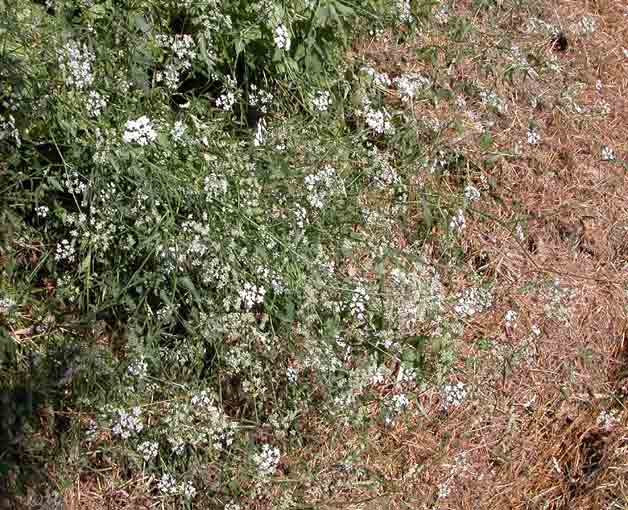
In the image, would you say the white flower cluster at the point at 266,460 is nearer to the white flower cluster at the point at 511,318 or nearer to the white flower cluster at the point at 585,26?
the white flower cluster at the point at 511,318

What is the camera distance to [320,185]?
3.87 m

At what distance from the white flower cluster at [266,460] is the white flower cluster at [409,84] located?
6.29 ft

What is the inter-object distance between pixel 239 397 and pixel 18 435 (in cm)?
89

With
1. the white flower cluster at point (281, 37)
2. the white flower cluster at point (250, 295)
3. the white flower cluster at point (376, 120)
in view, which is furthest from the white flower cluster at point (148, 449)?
the white flower cluster at point (376, 120)

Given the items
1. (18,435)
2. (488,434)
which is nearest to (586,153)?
(488,434)

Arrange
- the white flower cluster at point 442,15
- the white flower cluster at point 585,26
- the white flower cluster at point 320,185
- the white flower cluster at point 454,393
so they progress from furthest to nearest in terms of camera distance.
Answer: the white flower cluster at point 585,26
the white flower cluster at point 442,15
the white flower cluster at point 454,393
the white flower cluster at point 320,185

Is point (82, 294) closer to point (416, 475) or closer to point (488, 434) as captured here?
point (416, 475)

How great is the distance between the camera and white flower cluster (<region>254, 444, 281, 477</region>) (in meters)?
3.45

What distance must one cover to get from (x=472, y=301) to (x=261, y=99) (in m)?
1.32

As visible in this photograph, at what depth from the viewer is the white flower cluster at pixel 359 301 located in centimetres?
361

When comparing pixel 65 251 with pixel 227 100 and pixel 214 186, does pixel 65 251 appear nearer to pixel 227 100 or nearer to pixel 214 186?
pixel 214 186

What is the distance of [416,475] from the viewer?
3.92 metres

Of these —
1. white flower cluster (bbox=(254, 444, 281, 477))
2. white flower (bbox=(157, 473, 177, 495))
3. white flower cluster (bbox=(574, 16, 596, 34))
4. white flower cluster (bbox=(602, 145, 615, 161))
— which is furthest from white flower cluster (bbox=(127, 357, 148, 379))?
white flower cluster (bbox=(574, 16, 596, 34))

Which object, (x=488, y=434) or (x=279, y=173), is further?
(x=488, y=434)
